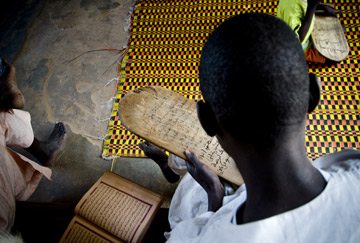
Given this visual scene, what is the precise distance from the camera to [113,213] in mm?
1221

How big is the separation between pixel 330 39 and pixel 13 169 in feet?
7.83

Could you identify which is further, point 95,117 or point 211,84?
point 95,117

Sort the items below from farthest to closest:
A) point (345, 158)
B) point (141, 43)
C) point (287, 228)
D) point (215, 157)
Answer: point (141, 43)
point (215, 157)
point (345, 158)
point (287, 228)

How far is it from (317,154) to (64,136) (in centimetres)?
195

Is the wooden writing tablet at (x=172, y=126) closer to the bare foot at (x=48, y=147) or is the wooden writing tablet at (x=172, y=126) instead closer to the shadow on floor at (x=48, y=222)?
the shadow on floor at (x=48, y=222)

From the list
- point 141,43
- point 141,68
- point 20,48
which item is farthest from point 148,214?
point 20,48

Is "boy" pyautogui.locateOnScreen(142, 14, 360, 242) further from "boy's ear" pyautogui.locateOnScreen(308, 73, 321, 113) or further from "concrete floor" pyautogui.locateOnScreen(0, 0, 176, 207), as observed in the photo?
"concrete floor" pyautogui.locateOnScreen(0, 0, 176, 207)

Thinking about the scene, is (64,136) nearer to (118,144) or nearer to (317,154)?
(118,144)

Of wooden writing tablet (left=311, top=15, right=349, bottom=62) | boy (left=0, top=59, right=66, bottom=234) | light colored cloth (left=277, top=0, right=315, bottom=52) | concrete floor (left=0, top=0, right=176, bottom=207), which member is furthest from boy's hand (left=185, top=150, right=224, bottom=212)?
wooden writing tablet (left=311, top=15, right=349, bottom=62)

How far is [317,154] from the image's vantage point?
168 cm

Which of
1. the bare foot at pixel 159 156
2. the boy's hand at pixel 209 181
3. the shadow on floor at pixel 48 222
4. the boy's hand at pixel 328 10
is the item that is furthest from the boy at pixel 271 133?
the boy's hand at pixel 328 10

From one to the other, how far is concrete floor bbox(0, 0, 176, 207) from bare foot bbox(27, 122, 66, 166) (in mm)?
63

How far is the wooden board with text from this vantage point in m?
1.16

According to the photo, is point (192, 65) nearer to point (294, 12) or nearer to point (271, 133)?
point (294, 12)
